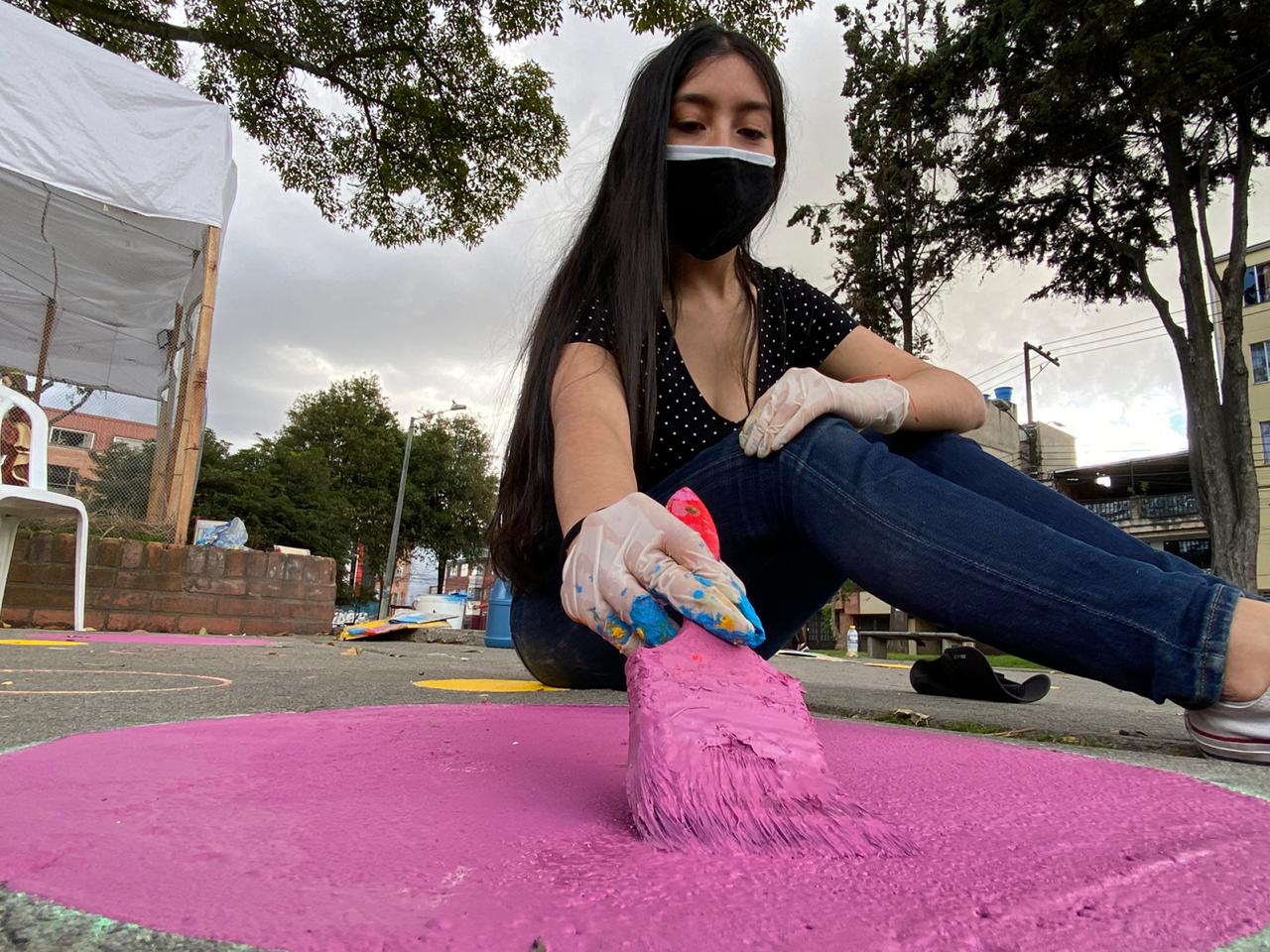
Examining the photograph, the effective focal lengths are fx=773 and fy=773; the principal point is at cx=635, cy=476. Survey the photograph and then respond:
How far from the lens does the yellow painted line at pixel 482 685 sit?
7.24ft

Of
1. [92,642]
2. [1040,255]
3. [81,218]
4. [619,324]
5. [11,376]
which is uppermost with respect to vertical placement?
[1040,255]

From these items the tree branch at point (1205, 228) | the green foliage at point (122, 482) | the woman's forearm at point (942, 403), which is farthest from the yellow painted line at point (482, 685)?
the tree branch at point (1205, 228)

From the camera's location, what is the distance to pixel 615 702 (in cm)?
192

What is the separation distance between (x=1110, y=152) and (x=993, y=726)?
1043cm

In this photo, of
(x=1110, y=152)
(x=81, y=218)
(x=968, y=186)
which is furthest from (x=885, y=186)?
(x=81, y=218)

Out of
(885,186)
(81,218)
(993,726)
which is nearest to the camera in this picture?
(993,726)

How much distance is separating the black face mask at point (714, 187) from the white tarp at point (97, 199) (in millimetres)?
5171

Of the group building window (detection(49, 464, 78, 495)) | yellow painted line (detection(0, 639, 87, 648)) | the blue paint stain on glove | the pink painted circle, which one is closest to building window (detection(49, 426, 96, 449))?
building window (detection(49, 464, 78, 495))

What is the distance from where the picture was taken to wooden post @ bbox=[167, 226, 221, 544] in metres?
5.26

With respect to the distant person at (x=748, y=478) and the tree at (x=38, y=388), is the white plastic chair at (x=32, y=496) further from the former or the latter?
the distant person at (x=748, y=478)

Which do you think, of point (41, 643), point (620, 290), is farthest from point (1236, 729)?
point (41, 643)

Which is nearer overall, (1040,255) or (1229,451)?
(1229,451)

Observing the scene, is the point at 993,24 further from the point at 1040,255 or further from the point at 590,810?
the point at 590,810

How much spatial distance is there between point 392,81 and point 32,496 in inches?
192
